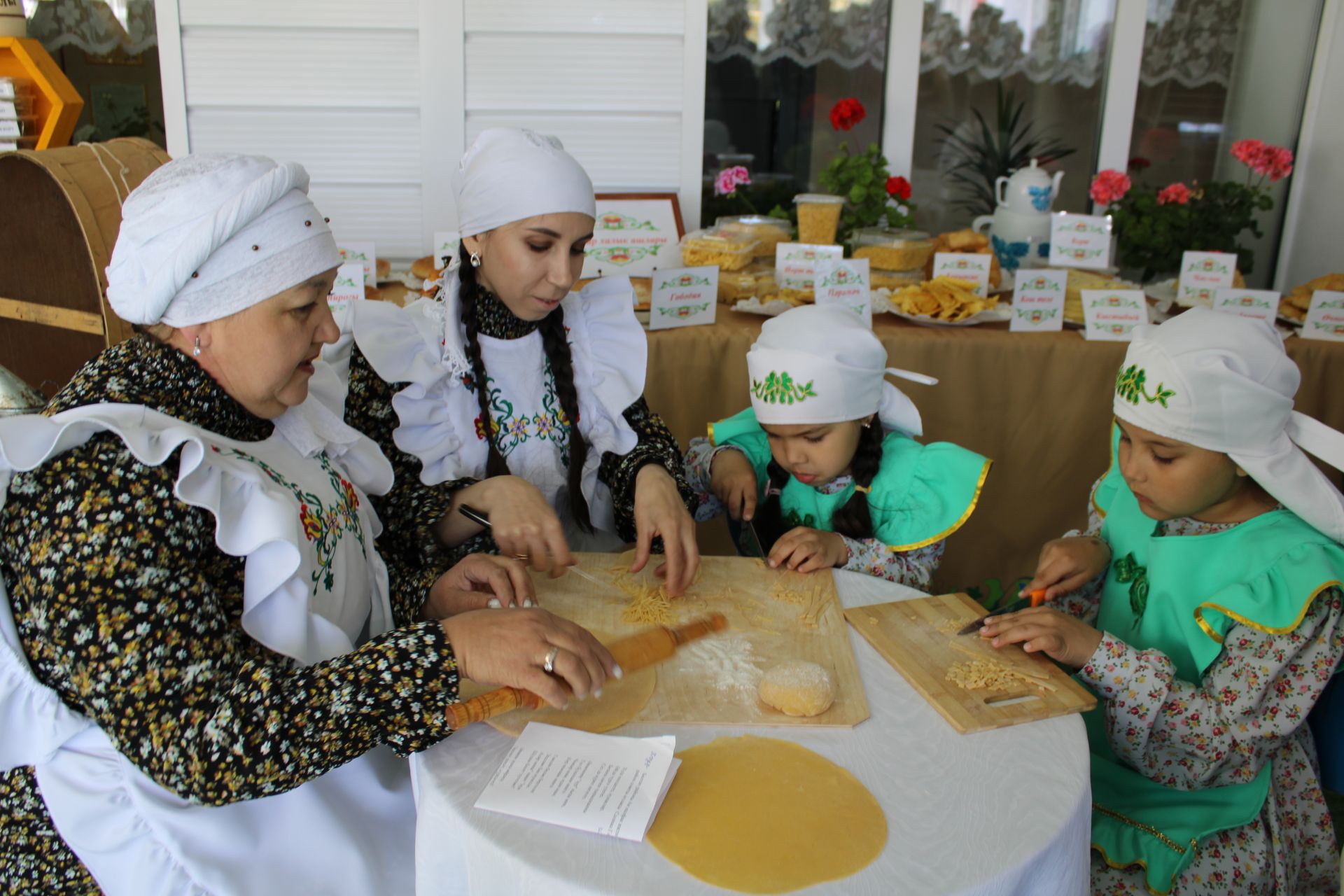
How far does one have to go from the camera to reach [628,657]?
1336 millimetres

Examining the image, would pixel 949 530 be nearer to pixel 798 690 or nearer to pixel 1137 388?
pixel 1137 388

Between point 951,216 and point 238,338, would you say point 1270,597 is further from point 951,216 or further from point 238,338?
point 951,216

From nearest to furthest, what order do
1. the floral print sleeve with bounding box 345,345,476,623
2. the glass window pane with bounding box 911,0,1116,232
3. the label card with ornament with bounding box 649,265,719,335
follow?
1. the floral print sleeve with bounding box 345,345,476,623
2. the label card with ornament with bounding box 649,265,719,335
3. the glass window pane with bounding box 911,0,1116,232

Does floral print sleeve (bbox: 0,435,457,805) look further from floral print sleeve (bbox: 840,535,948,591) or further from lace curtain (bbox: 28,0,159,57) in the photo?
lace curtain (bbox: 28,0,159,57)

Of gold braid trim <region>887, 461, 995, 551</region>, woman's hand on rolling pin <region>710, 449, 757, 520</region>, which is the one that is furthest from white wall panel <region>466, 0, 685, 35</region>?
gold braid trim <region>887, 461, 995, 551</region>

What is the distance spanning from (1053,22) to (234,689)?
14.7 ft

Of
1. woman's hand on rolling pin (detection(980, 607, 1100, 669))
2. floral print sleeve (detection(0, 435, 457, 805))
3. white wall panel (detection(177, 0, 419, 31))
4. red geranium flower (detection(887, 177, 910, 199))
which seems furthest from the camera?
red geranium flower (detection(887, 177, 910, 199))

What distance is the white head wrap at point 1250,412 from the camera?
1479 millimetres

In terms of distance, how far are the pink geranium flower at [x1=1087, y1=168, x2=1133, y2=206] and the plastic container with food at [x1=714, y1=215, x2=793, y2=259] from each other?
116cm

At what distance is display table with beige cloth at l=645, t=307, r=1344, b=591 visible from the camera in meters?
2.95

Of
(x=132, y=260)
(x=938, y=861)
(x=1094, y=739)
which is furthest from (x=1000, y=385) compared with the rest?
(x=132, y=260)

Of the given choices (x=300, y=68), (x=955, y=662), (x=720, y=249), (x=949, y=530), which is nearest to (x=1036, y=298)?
(x=720, y=249)

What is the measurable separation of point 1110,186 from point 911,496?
7.36ft

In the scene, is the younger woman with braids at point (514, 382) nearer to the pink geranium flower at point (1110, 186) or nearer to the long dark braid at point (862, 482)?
the long dark braid at point (862, 482)
